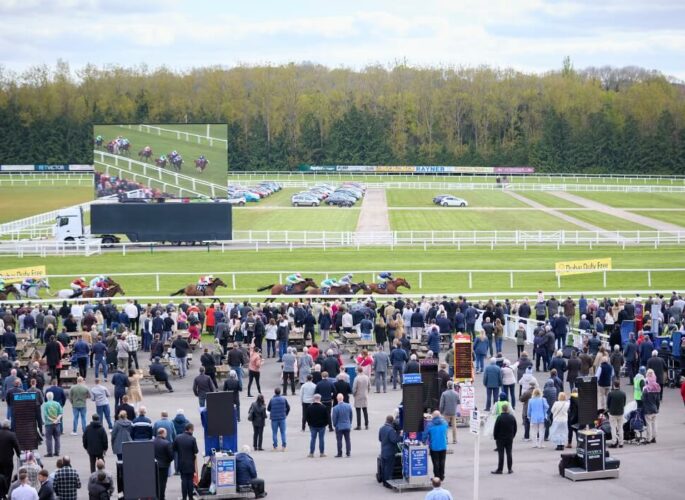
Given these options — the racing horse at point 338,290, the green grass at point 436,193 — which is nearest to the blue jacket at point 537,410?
the racing horse at point 338,290

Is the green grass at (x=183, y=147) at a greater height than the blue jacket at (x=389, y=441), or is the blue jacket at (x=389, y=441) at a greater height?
the green grass at (x=183, y=147)

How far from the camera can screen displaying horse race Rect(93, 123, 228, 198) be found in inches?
2175

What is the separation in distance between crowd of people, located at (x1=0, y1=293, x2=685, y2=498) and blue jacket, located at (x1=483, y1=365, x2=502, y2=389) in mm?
31

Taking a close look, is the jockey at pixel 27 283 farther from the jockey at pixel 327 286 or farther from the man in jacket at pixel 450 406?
the man in jacket at pixel 450 406

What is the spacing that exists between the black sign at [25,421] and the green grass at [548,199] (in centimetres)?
6863

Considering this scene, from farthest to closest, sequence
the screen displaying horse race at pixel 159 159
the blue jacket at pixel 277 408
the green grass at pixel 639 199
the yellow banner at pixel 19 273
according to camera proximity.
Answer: the green grass at pixel 639 199 → the screen displaying horse race at pixel 159 159 → the yellow banner at pixel 19 273 → the blue jacket at pixel 277 408

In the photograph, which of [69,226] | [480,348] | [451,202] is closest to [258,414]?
[480,348]

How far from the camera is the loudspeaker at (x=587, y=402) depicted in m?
18.0

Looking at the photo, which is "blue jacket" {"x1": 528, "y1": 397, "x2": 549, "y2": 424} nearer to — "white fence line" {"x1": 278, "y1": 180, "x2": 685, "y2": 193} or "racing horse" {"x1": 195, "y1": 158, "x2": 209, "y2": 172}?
"racing horse" {"x1": 195, "y1": 158, "x2": 209, "y2": 172}

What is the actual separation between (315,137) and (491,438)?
12533 cm

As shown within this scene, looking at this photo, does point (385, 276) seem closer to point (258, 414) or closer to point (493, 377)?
point (493, 377)

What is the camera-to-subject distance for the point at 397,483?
55.4 feet

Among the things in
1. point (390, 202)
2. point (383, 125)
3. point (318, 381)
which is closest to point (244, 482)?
point (318, 381)

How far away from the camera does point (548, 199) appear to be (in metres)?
90.6
